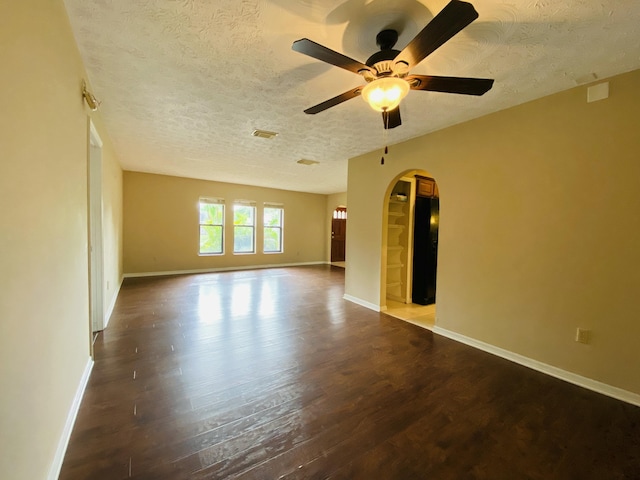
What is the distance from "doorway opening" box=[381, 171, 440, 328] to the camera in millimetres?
4477

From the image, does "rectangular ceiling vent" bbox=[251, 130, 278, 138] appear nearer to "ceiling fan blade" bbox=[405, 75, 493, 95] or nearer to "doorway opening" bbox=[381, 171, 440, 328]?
"doorway opening" bbox=[381, 171, 440, 328]

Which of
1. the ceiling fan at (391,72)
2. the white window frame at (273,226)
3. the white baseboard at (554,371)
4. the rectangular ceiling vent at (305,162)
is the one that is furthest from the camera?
the white window frame at (273,226)

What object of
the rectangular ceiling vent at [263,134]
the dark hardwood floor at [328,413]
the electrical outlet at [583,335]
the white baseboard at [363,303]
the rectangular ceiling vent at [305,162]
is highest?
the rectangular ceiling vent at [305,162]

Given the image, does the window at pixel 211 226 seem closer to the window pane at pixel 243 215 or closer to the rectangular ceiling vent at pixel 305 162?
the window pane at pixel 243 215

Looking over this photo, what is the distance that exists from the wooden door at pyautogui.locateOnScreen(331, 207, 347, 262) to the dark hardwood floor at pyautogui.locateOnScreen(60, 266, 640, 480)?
21.1 ft

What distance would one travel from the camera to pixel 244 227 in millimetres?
7984

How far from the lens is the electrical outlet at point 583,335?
228cm

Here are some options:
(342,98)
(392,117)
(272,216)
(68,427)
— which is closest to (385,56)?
(342,98)

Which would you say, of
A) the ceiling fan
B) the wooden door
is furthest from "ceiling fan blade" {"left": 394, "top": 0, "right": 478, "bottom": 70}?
the wooden door

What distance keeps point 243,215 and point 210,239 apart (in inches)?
45.7

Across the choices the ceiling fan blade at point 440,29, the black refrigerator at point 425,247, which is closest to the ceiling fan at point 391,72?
the ceiling fan blade at point 440,29

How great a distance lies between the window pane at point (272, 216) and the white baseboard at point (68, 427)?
20.7 feet

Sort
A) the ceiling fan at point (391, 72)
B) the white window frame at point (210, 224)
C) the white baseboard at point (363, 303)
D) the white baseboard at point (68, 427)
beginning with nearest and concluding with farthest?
the white baseboard at point (68, 427) → the ceiling fan at point (391, 72) → the white baseboard at point (363, 303) → the white window frame at point (210, 224)

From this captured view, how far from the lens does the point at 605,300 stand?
86.5 inches
